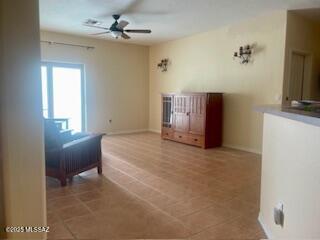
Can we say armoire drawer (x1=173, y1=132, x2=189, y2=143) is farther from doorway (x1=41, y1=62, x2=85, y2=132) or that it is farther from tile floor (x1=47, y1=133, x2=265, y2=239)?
doorway (x1=41, y1=62, x2=85, y2=132)

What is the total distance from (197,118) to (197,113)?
0.11 m

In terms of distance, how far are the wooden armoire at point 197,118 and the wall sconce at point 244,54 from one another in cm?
88

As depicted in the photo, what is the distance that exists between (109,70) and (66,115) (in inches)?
67.2

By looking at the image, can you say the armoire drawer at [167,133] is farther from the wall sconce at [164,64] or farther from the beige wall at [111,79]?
the wall sconce at [164,64]

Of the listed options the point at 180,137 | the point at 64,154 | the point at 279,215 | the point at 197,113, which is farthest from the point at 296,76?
the point at 64,154

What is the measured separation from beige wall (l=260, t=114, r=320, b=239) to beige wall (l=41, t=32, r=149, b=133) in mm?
5514

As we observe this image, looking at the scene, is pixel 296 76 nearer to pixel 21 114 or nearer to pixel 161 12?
pixel 161 12

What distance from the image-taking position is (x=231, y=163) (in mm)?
A: 4410

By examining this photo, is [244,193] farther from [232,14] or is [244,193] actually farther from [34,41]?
[232,14]

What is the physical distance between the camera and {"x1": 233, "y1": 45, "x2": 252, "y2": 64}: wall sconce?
5137 millimetres

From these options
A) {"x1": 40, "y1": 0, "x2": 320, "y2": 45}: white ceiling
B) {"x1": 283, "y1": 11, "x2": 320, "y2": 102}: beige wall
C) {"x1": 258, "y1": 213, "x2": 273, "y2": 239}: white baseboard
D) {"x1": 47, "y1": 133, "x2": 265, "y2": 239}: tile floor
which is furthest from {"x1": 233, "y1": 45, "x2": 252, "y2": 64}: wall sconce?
{"x1": 258, "y1": 213, "x2": 273, "y2": 239}: white baseboard

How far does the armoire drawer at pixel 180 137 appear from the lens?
19.7 ft

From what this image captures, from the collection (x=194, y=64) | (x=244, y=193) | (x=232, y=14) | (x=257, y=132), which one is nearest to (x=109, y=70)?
(x=194, y=64)

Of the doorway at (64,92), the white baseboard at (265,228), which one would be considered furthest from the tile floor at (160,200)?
the doorway at (64,92)
